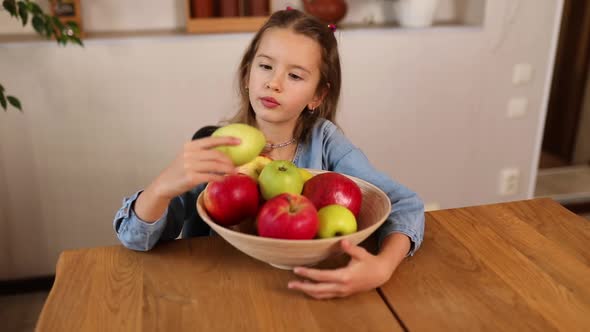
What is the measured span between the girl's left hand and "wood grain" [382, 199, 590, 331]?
0.04m

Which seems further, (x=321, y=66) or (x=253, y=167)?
(x=321, y=66)

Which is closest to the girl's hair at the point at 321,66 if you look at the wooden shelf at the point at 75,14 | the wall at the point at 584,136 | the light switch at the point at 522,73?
the wooden shelf at the point at 75,14

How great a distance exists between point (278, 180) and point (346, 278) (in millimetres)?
205

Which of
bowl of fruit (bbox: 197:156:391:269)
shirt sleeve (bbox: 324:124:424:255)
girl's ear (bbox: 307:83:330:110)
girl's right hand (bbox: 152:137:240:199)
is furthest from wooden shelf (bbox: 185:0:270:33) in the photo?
girl's right hand (bbox: 152:137:240:199)

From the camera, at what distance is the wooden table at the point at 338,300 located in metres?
0.89

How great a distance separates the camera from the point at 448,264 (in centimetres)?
106

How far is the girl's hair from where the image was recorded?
1.39 metres

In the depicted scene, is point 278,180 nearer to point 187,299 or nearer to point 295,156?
point 187,299

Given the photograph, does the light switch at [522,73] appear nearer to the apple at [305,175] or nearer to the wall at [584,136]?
the wall at [584,136]

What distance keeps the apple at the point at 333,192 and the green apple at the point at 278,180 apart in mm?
25

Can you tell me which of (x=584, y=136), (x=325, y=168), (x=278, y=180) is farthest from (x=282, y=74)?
(x=584, y=136)

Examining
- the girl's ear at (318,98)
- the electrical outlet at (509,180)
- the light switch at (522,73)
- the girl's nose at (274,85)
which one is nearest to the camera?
the girl's nose at (274,85)

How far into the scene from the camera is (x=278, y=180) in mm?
1000

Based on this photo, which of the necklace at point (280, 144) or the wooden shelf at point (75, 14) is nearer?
the necklace at point (280, 144)
